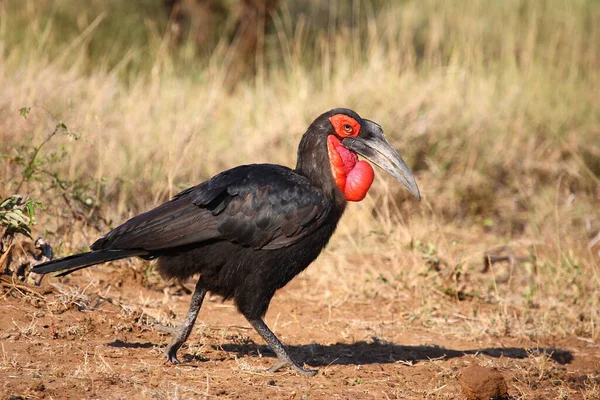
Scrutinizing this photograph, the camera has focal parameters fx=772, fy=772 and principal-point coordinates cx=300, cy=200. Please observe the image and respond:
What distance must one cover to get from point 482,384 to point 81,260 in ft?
6.73

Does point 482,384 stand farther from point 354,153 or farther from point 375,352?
point 354,153

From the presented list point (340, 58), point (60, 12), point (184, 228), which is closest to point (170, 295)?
point (184, 228)

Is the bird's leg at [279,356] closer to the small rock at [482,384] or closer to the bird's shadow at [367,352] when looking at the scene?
the bird's shadow at [367,352]

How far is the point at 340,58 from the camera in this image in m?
8.91

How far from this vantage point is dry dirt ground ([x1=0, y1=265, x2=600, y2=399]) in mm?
3613

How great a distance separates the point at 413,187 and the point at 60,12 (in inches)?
300

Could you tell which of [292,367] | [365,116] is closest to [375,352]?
[292,367]

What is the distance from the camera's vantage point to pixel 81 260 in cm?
380

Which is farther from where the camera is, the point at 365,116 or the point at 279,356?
the point at 365,116

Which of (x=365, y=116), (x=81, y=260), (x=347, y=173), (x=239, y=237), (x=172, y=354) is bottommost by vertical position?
(x=172, y=354)

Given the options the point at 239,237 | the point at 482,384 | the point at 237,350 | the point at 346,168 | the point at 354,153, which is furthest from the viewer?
the point at 237,350

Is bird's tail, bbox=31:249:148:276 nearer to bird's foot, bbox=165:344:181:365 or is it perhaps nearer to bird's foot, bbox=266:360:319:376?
bird's foot, bbox=165:344:181:365

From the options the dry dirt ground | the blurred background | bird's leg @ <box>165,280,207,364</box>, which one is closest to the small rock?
the dry dirt ground

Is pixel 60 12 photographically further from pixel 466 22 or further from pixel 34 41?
pixel 466 22
